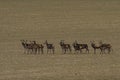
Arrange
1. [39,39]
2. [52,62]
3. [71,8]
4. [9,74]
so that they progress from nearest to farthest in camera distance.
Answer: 1. [9,74]
2. [52,62]
3. [39,39]
4. [71,8]

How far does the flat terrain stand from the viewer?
1812 cm

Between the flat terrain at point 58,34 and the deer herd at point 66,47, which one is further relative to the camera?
the deer herd at point 66,47

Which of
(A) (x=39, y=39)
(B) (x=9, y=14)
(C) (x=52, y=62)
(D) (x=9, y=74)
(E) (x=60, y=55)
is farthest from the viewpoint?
(B) (x=9, y=14)

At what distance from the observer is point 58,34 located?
32406 mm

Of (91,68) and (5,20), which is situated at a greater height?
(5,20)

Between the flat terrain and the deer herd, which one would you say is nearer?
the flat terrain

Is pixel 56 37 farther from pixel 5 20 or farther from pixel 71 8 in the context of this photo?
pixel 71 8

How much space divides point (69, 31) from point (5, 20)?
8.18 metres

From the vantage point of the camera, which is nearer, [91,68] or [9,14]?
[91,68]

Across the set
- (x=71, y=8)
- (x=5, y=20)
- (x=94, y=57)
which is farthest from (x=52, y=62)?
(x=71, y=8)

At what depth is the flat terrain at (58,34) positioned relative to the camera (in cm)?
1812

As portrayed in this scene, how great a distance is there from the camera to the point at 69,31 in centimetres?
3406

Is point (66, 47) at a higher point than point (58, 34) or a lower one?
lower

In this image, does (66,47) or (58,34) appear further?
(58,34)
